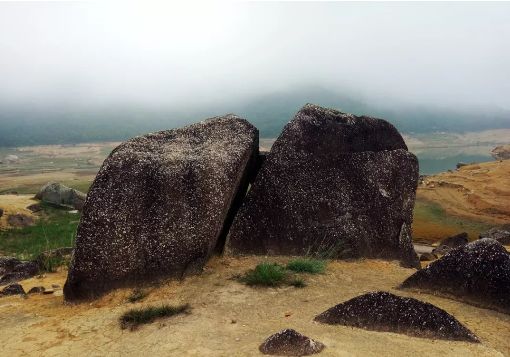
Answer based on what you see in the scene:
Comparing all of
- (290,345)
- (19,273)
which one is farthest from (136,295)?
(19,273)

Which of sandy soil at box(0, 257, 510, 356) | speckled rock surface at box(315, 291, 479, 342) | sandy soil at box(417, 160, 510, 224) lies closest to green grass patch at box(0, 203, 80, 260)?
sandy soil at box(0, 257, 510, 356)

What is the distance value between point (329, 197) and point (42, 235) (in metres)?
18.9

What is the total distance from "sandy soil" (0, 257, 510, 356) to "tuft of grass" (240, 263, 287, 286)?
0.68 feet

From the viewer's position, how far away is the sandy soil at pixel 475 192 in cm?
3525

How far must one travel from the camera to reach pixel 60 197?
36.7 meters

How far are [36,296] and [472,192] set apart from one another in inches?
1403

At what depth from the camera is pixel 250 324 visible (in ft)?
26.7

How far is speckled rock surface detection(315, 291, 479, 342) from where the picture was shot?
23.9ft

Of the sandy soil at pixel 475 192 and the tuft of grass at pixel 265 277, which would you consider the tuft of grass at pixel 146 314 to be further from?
the sandy soil at pixel 475 192

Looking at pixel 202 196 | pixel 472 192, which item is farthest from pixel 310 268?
pixel 472 192

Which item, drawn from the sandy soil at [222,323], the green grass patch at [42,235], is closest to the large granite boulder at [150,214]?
the sandy soil at [222,323]

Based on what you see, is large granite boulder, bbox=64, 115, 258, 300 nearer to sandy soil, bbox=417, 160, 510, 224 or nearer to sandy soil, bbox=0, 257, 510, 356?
sandy soil, bbox=0, 257, 510, 356

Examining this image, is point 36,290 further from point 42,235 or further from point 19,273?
point 42,235

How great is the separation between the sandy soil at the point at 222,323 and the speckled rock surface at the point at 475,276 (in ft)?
0.84
